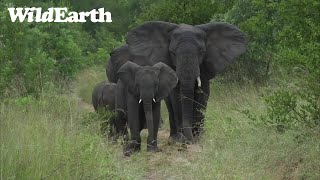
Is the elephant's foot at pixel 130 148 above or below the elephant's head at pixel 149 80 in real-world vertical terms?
below

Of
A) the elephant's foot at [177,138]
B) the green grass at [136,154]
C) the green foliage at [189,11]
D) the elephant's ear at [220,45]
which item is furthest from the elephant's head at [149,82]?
the green foliage at [189,11]

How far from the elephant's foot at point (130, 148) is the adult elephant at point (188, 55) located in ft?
2.63

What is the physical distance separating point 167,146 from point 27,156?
5.14 meters

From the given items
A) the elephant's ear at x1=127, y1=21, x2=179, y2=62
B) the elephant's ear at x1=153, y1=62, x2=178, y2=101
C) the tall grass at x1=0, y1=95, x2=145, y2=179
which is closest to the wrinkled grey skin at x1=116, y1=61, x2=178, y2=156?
the elephant's ear at x1=153, y1=62, x2=178, y2=101

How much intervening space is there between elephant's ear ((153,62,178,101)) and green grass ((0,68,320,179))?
1.01 metres

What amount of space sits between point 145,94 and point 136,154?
3.27 ft

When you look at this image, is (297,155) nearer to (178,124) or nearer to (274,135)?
(274,135)

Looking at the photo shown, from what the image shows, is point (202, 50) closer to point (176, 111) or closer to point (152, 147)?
point (176, 111)

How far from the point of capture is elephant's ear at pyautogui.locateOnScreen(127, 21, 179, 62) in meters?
11.5

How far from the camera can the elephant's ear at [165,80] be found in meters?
10.3

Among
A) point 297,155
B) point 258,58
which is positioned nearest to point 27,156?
point 297,155

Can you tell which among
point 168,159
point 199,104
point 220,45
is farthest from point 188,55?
point 168,159

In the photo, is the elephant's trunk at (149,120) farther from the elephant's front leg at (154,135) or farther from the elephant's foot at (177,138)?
the elephant's foot at (177,138)

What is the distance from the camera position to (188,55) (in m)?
10.5
